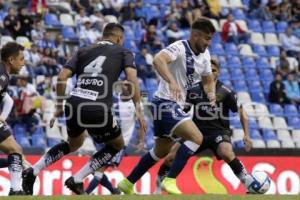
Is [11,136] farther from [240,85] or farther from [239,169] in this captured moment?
[240,85]

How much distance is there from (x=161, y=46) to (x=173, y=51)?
1284 cm

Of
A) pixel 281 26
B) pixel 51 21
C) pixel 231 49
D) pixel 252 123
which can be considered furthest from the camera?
pixel 281 26

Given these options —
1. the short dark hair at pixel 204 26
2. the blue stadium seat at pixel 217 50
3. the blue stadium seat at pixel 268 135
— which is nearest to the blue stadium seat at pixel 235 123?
the blue stadium seat at pixel 268 135

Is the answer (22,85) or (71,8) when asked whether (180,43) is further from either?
(71,8)

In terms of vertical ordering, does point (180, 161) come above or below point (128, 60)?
below

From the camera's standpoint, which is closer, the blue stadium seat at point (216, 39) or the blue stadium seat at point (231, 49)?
the blue stadium seat at point (231, 49)

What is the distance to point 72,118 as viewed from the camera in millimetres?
11820

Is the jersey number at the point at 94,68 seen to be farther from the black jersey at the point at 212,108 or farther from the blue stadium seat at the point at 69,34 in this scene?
the blue stadium seat at the point at 69,34

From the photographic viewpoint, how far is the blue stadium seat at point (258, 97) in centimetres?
2527

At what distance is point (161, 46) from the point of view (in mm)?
25203

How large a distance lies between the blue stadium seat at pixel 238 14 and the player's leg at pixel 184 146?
16.5 m

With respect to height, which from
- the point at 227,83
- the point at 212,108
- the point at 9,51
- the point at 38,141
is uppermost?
the point at 9,51

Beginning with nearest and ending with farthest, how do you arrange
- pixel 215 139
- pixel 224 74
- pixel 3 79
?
pixel 3 79 < pixel 215 139 < pixel 224 74

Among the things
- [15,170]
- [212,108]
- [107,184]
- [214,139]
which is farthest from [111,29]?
[107,184]
